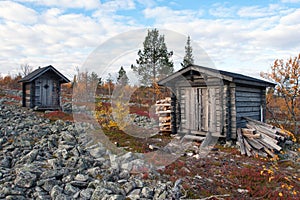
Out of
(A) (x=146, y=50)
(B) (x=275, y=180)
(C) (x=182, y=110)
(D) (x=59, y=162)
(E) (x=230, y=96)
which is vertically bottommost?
(B) (x=275, y=180)

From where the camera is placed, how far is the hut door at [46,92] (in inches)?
662

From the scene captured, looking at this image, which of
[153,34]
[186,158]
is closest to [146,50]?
[153,34]

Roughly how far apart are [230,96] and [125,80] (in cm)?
1245

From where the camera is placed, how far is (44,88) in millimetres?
16859

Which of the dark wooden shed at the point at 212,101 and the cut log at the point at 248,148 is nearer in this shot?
the cut log at the point at 248,148

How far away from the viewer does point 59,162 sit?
20.2ft

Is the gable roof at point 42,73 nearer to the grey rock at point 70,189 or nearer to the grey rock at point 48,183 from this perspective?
the grey rock at point 48,183

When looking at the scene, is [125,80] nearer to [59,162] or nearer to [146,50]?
[146,50]

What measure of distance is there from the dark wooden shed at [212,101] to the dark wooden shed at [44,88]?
32.5 feet

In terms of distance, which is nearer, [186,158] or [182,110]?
[186,158]

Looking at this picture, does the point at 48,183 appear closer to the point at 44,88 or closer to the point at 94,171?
the point at 94,171

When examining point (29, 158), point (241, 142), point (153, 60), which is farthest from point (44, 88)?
point (241, 142)

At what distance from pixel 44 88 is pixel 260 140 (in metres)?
15.4

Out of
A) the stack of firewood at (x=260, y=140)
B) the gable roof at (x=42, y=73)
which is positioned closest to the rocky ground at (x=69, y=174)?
the stack of firewood at (x=260, y=140)
